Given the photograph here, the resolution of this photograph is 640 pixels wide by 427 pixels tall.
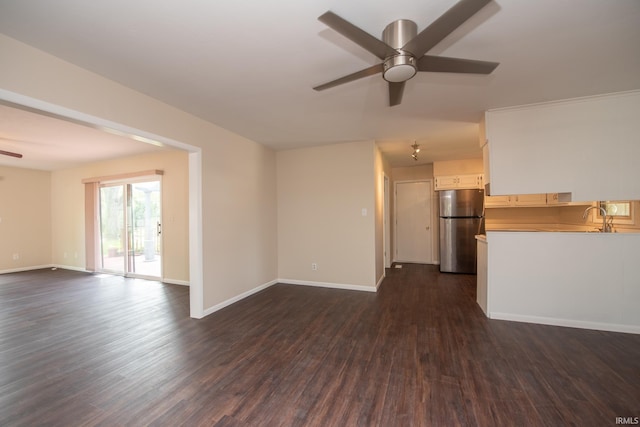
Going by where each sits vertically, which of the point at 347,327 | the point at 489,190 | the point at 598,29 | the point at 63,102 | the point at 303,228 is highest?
the point at 598,29

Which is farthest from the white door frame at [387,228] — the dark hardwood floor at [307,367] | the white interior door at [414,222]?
the dark hardwood floor at [307,367]

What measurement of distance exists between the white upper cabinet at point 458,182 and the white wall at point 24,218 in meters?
9.94

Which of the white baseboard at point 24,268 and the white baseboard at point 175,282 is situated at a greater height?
the white baseboard at point 24,268

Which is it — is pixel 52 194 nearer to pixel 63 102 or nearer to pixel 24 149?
pixel 24 149

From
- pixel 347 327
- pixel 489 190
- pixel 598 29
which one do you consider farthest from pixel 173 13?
pixel 489 190

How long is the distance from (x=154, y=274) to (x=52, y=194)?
14.0ft

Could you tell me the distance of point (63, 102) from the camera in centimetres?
201

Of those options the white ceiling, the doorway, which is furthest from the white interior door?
the doorway

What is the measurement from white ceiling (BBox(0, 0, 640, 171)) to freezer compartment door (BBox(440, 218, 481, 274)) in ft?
9.85

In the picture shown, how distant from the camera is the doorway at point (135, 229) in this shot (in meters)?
5.26

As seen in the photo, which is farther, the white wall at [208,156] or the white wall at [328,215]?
the white wall at [328,215]

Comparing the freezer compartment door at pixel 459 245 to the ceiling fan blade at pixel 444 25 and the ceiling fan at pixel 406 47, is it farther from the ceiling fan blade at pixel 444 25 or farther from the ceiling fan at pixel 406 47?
the ceiling fan blade at pixel 444 25

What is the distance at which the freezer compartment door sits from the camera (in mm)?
5438
